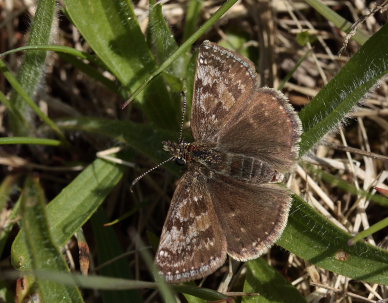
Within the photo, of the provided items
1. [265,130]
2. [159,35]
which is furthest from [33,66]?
[265,130]

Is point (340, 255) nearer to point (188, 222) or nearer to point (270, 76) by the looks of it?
point (188, 222)

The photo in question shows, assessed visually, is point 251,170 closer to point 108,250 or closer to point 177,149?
point 177,149

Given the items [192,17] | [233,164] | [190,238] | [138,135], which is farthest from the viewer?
[192,17]

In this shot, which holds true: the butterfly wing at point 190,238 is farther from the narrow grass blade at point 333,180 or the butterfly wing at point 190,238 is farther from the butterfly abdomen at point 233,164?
the narrow grass blade at point 333,180

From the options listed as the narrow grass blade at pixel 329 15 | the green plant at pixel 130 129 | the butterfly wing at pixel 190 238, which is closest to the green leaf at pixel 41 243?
the green plant at pixel 130 129

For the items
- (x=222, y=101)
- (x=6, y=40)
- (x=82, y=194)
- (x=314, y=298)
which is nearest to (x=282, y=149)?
(x=222, y=101)

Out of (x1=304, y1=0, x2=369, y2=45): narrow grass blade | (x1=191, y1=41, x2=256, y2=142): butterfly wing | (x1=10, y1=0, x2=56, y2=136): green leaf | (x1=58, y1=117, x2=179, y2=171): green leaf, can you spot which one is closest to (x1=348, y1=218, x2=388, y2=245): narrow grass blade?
(x1=191, y1=41, x2=256, y2=142): butterfly wing
